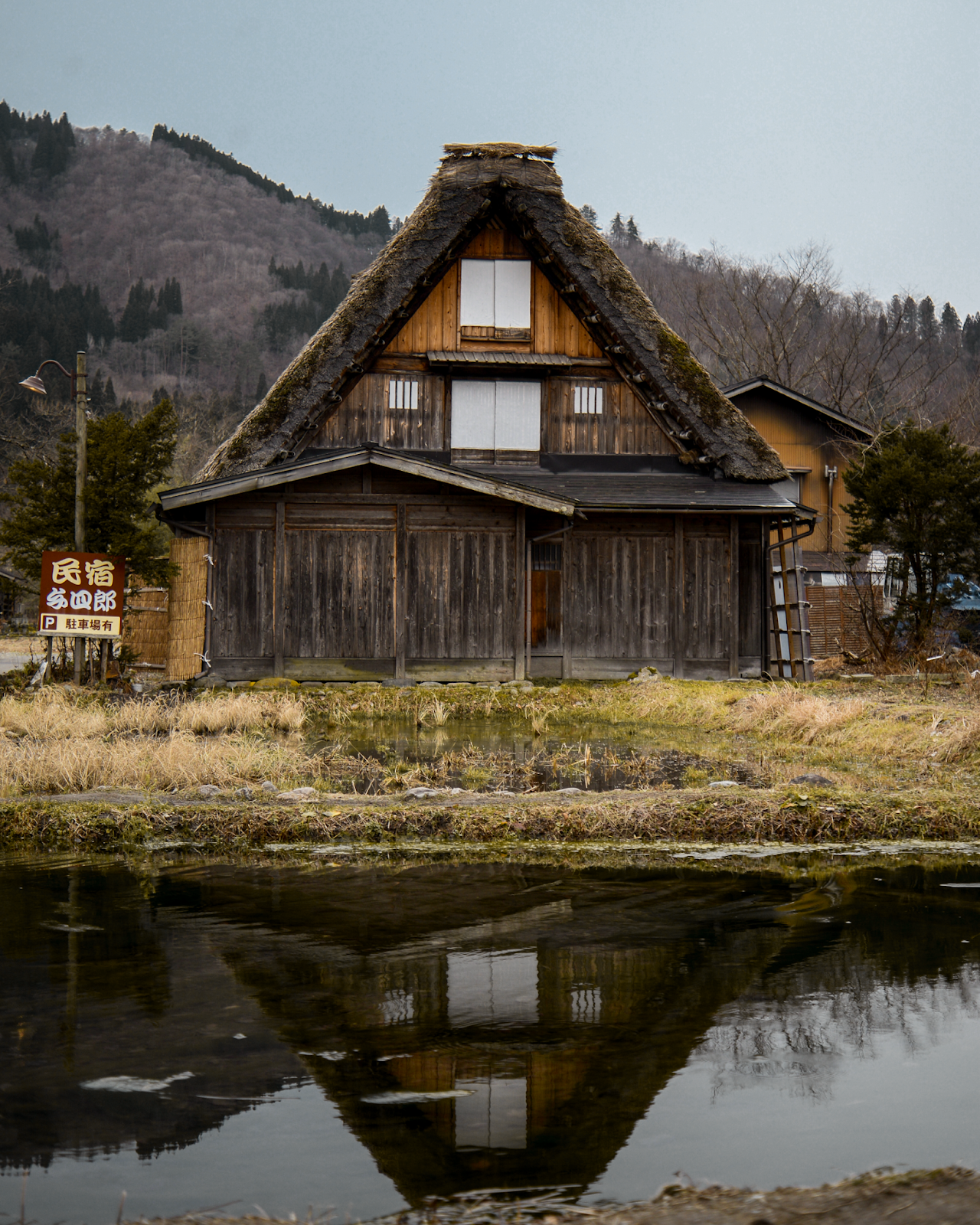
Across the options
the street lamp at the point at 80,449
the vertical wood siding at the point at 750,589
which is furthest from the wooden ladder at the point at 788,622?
the street lamp at the point at 80,449

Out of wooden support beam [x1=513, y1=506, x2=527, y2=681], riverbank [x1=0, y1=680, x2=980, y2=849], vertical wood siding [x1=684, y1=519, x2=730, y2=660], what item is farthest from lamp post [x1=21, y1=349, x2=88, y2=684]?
vertical wood siding [x1=684, y1=519, x2=730, y2=660]

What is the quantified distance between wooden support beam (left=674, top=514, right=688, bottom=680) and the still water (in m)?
13.5

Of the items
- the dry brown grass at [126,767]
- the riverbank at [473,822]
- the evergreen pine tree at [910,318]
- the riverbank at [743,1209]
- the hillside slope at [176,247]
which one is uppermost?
the hillside slope at [176,247]

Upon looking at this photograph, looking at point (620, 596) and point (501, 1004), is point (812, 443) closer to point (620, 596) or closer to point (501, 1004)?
point (620, 596)

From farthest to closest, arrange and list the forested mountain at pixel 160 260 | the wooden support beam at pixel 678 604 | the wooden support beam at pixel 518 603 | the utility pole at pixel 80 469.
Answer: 1. the forested mountain at pixel 160 260
2. the wooden support beam at pixel 678 604
3. the wooden support beam at pixel 518 603
4. the utility pole at pixel 80 469

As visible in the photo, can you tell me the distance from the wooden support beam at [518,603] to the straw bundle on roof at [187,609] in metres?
4.90

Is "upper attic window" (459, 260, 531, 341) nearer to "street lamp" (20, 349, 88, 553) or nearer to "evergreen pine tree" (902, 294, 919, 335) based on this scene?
"street lamp" (20, 349, 88, 553)

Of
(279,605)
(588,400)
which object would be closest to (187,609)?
(279,605)

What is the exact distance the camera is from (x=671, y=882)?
6488 millimetres

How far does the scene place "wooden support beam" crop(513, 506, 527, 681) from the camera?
18.8 meters

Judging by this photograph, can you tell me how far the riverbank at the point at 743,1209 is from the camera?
2838mm

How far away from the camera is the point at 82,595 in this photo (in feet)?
54.0

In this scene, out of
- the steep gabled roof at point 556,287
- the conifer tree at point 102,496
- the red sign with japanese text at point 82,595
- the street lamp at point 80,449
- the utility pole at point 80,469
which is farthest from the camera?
the steep gabled roof at point 556,287

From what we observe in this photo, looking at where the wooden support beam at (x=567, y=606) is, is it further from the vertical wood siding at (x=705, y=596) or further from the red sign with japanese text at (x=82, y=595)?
the red sign with japanese text at (x=82, y=595)
